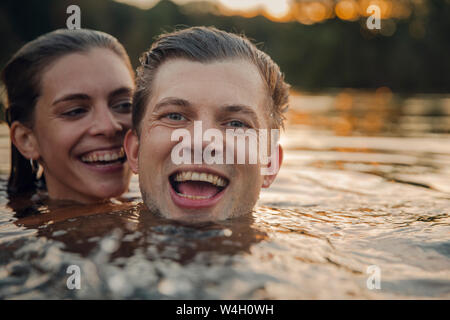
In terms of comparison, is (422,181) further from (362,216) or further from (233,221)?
(233,221)

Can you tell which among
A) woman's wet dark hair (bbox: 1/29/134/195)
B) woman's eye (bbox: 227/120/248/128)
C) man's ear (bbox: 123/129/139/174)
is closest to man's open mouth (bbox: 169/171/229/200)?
woman's eye (bbox: 227/120/248/128)

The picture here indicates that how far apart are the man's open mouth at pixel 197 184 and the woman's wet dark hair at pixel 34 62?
1809 mm

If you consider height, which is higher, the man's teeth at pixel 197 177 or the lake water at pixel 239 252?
the man's teeth at pixel 197 177

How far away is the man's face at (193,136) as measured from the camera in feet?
8.75

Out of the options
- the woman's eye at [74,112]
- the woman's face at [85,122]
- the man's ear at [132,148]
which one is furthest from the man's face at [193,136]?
the woman's eye at [74,112]

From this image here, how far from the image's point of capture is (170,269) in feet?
6.61

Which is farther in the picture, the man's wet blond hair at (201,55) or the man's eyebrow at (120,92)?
the man's eyebrow at (120,92)

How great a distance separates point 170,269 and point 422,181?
4.01 m

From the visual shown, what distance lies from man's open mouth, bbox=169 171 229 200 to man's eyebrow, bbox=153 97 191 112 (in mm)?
438

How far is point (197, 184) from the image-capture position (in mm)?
2771

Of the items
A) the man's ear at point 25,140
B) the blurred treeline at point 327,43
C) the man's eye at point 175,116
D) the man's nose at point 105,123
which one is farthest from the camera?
the blurred treeline at point 327,43

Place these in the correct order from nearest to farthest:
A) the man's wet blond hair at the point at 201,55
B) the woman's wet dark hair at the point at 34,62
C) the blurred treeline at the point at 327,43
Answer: the man's wet blond hair at the point at 201,55
the woman's wet dark hair at the point at 34,62
the blurred treeline at the point at 327,43

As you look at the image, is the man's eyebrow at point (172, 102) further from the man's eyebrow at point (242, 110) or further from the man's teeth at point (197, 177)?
the man's teeth at point (197, 177)

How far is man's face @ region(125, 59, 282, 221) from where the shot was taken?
2666 millimetres
